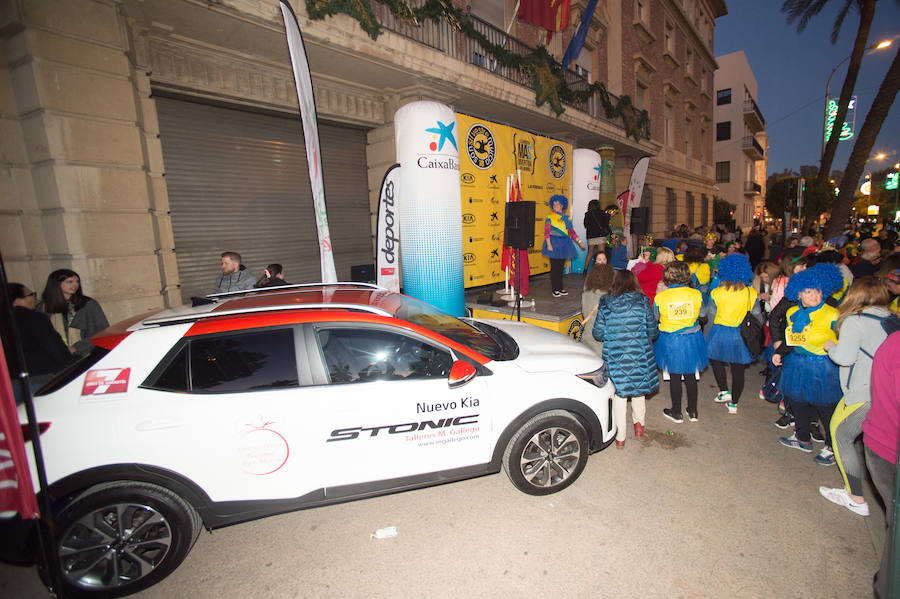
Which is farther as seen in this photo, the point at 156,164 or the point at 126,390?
the point at 156,164

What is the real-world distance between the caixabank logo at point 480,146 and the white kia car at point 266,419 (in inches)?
270

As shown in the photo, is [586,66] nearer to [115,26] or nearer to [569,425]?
[115,26]

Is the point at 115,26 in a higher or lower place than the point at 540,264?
higher

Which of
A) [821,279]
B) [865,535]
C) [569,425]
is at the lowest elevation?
[865,535]

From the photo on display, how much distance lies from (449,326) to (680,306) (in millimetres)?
2723

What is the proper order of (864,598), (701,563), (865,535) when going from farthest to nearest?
1. (865,535)
2. (701,563)
3. (864,598)

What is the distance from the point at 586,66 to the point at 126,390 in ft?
64.0

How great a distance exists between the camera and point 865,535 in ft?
9.37

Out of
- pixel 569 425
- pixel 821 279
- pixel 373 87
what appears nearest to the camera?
pixel 569 425

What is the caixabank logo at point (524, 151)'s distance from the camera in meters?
10.2

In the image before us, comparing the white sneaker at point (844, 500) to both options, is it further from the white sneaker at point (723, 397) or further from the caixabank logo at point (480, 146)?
the caixabank logo at point (480, 146)

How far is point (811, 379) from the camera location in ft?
11.8


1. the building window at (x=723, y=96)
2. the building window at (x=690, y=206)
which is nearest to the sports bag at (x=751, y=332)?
the building window at (x=690, y=206)

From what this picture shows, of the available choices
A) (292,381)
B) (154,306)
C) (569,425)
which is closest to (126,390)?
(292,381)
